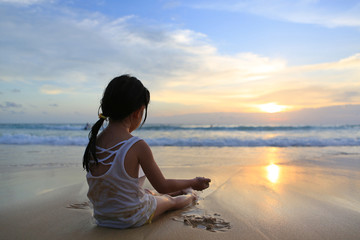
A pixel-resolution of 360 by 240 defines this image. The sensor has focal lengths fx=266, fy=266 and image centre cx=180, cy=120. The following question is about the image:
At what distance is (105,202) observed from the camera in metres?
2.14

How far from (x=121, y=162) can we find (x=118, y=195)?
285 mm

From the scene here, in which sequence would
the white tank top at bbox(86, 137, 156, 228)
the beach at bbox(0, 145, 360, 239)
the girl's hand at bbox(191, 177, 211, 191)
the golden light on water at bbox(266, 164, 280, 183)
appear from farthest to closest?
the golden light on water at bbox(266, 164, 280, 183), the girl's hand at bbox(191, 177, 211, 191), the beach at bbox(0, 145, 360, 239), the white tank top at bbox(86, 137, 156, 228)

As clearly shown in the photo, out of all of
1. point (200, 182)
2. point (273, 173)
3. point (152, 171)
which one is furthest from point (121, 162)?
point (273, 173)

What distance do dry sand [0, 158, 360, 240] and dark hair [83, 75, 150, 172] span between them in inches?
29.8

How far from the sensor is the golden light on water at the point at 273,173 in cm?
426

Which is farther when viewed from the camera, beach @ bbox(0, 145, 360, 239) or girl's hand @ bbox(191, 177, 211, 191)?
girl's hand @ bbox(191, 177, 211, 191)

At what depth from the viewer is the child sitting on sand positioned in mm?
2051

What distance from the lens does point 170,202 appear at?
8.64 ft

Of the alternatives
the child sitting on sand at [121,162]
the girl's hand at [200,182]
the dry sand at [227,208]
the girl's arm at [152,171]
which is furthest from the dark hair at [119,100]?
the girl's hand at [200,182]

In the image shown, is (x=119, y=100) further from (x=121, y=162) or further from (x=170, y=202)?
(x=170, y=202)

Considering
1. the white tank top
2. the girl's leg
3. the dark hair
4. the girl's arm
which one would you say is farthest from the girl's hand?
the dark hair

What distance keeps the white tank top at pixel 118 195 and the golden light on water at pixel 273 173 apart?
8.71ft

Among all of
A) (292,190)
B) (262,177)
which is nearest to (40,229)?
(292,190)

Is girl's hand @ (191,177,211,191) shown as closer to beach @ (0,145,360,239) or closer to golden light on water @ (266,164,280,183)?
beach @ (0,145,360,239)
